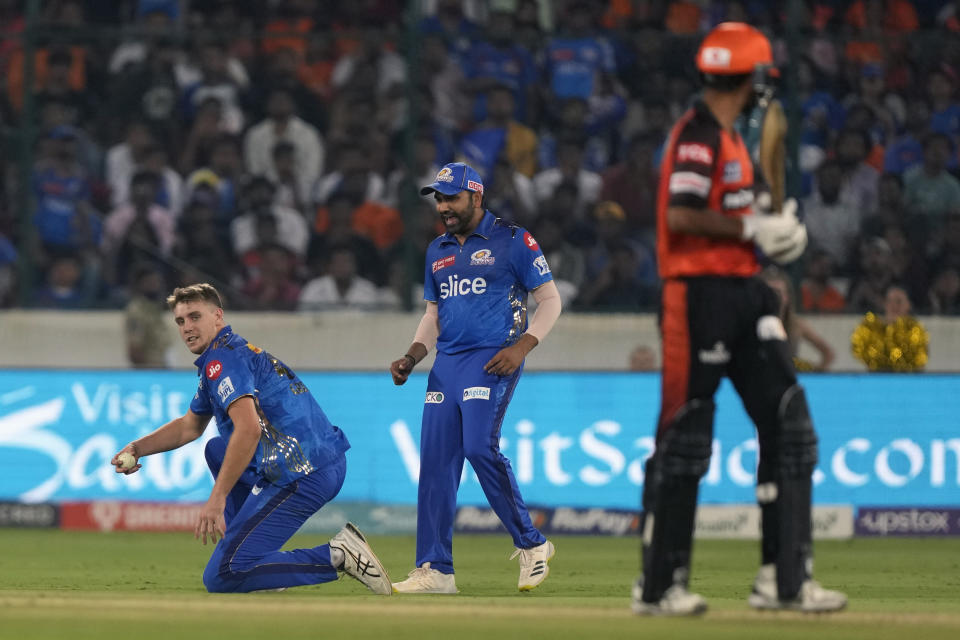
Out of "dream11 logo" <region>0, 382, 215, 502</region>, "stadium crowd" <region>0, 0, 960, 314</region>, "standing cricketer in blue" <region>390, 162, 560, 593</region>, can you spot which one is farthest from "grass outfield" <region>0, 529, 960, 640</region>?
"stadium crowd" <region>0, 0, 960, 314</region>

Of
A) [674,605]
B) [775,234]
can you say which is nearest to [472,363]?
[674,605]

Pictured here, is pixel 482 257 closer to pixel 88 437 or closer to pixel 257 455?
pixel 257 455

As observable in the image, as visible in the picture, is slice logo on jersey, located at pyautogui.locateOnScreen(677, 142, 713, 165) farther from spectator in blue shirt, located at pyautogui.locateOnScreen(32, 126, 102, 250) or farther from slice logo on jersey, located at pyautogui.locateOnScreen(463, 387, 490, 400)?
spectator in blue shirt, located at pyautogui.locateOnScreen(32, 126, 102, 250)

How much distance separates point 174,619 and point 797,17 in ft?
36.3

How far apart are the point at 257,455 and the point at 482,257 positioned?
5.35 ft

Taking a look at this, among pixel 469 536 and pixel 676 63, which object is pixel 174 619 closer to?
pixel 469 536

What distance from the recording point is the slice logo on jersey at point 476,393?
8336mm

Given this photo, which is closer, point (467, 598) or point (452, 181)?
point (467, 598)

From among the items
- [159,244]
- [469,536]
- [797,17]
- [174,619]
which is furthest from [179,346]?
[174,619]

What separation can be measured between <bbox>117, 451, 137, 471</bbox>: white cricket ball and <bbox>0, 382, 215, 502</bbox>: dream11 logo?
17.8 ft

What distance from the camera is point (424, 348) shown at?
28.3 feet

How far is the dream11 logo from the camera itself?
1305 cm

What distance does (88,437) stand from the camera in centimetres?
1319

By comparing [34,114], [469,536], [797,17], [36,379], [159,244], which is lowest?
[469,536]
